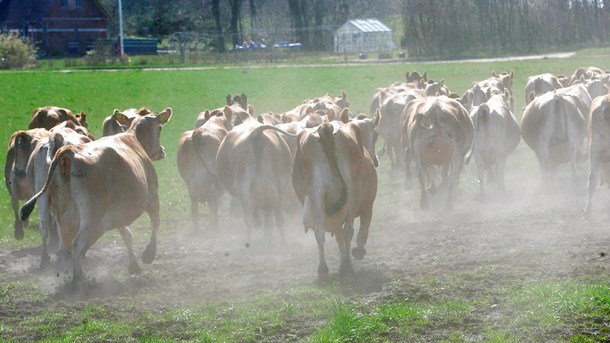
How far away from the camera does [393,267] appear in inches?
418

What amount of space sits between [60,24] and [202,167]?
254ft

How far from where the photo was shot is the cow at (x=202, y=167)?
14.3 meters

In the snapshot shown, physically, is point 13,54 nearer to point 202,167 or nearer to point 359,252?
point 202,167

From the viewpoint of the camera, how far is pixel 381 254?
11.5 m

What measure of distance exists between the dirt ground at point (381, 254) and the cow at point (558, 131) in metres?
0.65

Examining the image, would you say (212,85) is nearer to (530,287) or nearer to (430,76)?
(430,76)

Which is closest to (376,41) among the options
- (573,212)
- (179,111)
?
(179,111)

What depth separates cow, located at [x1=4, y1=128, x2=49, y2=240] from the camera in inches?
503

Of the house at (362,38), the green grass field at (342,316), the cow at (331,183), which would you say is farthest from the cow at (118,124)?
the house at (362,38)

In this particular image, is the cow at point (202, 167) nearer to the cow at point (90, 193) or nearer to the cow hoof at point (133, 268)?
the cow hoof at point (133, 268)

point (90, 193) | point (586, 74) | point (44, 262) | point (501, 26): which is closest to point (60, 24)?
point (501, 26)

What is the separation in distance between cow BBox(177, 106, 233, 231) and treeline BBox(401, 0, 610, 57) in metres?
51.3

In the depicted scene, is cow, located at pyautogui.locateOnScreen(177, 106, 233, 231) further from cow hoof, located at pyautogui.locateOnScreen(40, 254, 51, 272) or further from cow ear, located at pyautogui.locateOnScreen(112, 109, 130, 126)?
cow hoof, located at pyautogui.locateOnScreen(40, 254, 51, 272)

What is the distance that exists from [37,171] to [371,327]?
5293mm
